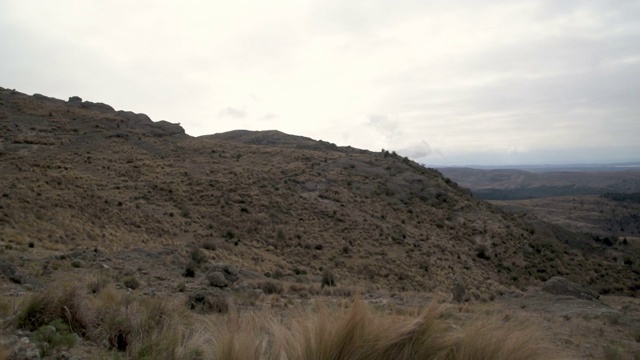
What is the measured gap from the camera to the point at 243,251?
78.2 feet

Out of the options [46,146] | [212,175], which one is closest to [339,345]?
[212,175]

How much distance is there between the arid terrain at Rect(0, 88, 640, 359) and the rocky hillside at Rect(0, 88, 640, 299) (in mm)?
179

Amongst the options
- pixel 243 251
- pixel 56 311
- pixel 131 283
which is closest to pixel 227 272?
pixel 131 283

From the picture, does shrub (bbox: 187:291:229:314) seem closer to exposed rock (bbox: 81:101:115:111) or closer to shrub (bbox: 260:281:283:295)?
shrub (bbox: 260:281:283:295)

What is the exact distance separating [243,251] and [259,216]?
7.23 m

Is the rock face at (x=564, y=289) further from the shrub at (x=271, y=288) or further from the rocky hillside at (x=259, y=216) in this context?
the shrub at (x=271, y=288)

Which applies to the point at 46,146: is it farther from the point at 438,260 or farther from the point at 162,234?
the point at 438,260

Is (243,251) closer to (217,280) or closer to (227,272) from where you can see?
(227,272)

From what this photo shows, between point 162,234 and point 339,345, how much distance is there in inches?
886

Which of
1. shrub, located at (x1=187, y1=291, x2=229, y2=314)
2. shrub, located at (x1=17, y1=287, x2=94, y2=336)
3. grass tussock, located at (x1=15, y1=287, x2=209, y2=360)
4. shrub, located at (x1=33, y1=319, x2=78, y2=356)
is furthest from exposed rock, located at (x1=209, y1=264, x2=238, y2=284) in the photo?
shrub, located at (x1=33, y1=319, x2=78, y2=356)

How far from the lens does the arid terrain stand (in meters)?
5.16

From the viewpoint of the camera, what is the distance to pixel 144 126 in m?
57.7

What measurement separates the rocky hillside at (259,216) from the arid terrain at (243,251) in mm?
179

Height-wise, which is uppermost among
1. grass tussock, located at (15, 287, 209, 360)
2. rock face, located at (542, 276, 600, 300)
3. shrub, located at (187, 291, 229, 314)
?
grass tussock, located at (15, 287, 209, 360)
